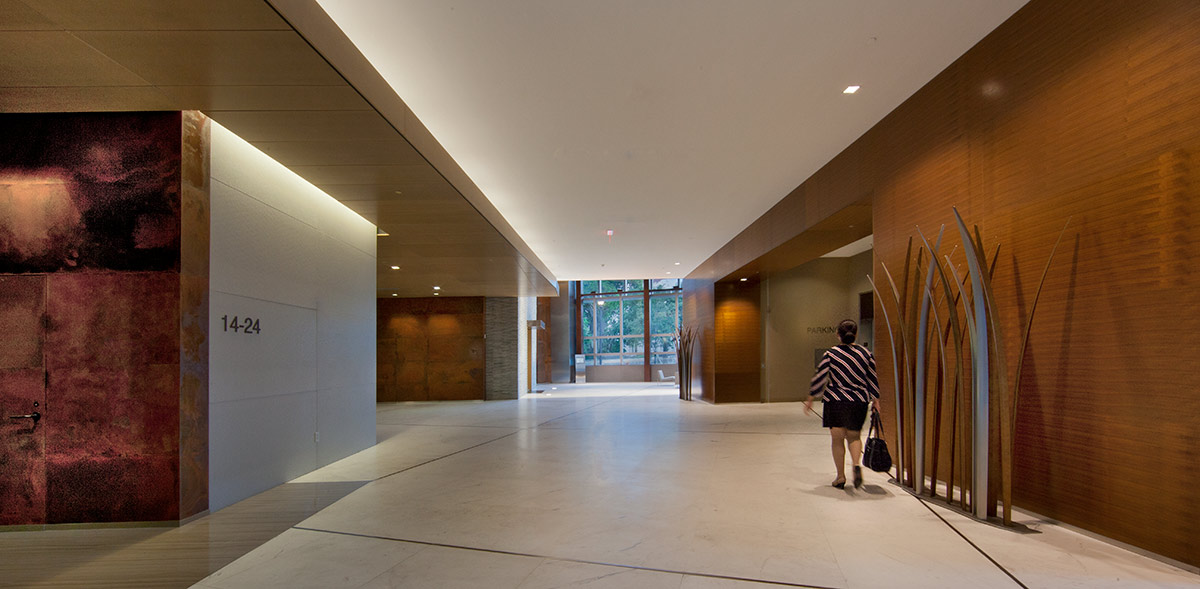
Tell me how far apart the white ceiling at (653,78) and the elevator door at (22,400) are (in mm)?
2894

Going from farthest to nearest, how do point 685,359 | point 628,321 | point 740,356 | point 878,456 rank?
point 628,321
point 685,359
point 740,356
point 878,456

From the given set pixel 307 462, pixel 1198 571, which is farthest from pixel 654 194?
pixel 1198 571

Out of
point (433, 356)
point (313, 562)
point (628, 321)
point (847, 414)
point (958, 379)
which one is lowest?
point (313, 562)

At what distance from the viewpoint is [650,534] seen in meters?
4.00

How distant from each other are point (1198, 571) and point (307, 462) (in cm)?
666

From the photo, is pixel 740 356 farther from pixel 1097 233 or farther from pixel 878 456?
pixel 1097 233

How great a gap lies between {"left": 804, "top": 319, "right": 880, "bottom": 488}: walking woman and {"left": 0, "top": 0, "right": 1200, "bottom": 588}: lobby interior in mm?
264

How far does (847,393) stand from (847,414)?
170 millimetres

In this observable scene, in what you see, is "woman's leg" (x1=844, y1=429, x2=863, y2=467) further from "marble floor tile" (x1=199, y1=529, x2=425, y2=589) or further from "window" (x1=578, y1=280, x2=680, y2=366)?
"window" (x1=578, y1=280, x2=680, y2=366)

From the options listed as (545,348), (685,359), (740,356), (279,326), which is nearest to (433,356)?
(685,359)

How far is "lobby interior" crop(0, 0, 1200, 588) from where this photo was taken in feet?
10.7

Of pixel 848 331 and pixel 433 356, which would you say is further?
pixel 433 356

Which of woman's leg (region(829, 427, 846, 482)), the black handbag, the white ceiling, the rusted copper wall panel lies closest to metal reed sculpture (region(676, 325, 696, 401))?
the white ceiling

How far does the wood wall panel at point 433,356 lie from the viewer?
17156mm
